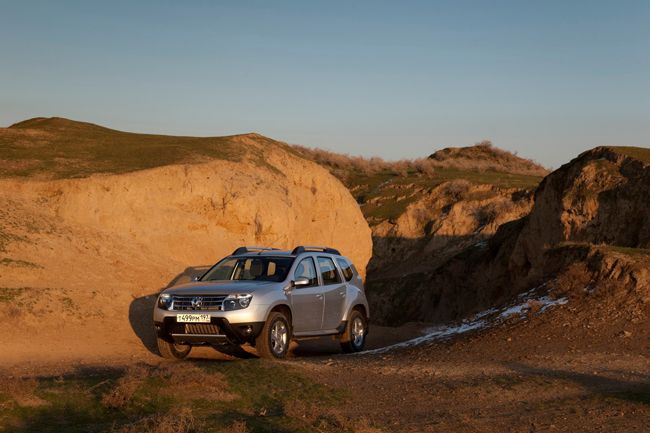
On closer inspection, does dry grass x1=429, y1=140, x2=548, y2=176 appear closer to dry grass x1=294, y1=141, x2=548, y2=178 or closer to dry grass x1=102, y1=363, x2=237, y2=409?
dry grass x1=294, y1=141, x2=548, y2=178

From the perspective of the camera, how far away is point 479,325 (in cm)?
1561

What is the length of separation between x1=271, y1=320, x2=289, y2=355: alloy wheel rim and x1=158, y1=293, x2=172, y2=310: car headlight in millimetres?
1691

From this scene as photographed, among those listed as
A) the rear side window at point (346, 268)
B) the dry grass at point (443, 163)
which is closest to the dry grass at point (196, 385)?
the rear side window at point (346, 268)

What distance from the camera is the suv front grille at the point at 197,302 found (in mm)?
12828

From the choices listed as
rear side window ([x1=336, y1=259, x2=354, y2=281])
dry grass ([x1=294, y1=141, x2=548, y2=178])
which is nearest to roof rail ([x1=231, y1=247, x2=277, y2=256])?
rear side window ([x1=336, y1=259, x2=354, y2=281])

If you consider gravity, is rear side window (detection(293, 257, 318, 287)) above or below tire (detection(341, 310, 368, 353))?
above

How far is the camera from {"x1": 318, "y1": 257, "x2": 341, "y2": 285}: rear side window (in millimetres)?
14948

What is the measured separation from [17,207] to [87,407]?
12018 millimetres

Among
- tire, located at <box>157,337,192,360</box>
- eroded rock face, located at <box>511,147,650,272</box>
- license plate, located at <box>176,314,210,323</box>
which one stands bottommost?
tire, located at <box>157,337,192,360</box>

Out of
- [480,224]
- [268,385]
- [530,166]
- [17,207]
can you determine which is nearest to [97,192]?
[17,207]

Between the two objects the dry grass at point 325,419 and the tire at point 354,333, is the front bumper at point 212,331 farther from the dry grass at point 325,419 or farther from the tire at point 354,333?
the dry grass at point 325,419

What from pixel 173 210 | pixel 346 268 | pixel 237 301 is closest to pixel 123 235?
pixel 173 210

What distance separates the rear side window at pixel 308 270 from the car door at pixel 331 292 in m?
0.20

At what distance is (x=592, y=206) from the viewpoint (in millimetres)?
24562
